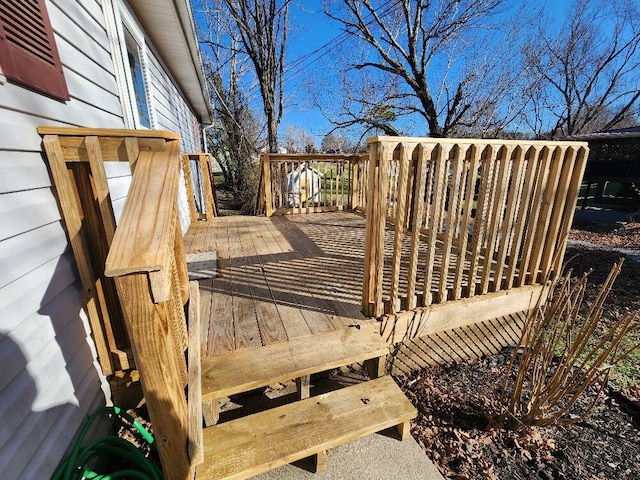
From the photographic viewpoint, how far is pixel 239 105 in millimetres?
12578

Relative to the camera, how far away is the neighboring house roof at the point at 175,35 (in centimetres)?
369

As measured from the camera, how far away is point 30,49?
4.63 feet

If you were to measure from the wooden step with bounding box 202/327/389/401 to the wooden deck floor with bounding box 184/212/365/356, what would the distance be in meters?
0.10

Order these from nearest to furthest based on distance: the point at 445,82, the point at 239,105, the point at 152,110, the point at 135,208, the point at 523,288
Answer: the point at 135,208, the point at 523,288, the point at 152,110, the point at 445,82, the point at 239,105

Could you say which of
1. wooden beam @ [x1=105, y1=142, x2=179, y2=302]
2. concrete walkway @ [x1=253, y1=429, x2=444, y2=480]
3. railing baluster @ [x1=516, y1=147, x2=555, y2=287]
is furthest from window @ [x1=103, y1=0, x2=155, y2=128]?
railing baluster @ [x1=516, y1=147, x2=555, y2=287]

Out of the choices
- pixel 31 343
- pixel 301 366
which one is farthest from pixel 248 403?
pixel 31 343

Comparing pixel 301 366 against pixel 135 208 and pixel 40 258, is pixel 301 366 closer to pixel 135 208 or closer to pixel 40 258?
pixel 135 208

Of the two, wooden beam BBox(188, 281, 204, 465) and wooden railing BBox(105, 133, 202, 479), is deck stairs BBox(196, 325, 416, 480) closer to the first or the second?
wooden beam BBox(188, 281, 204, 465)

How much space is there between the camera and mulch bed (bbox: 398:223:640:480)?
184 cm

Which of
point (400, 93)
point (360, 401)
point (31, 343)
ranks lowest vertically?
Result: point (360, 401)

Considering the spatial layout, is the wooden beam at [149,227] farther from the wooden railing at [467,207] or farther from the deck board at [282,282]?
the wooden railing at [467,207]

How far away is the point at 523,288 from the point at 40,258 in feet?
11.4

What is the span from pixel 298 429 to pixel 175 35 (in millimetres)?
5416

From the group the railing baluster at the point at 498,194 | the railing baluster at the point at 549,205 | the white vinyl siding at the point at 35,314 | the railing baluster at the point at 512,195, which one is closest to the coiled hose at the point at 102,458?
the white vinyl siding at the point at 35,314
